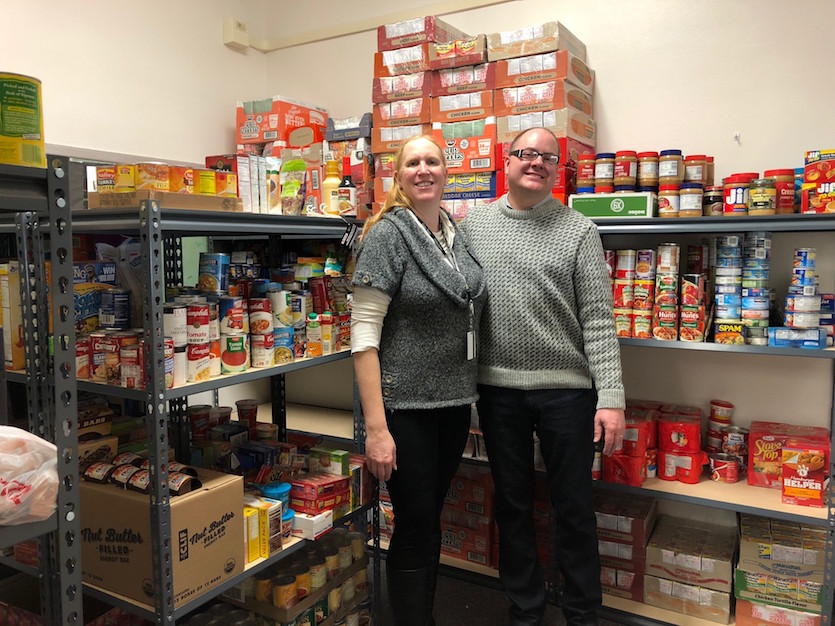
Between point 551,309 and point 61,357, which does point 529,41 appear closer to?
point 551,309

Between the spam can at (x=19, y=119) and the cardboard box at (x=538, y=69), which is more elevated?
the cardboard box at (x=538, y=69)

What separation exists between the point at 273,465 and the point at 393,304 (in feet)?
2.61

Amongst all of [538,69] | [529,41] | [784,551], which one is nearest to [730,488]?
[784,551]

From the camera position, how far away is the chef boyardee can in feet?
6.10

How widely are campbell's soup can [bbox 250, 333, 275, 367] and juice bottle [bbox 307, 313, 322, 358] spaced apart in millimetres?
227

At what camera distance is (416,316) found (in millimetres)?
1978

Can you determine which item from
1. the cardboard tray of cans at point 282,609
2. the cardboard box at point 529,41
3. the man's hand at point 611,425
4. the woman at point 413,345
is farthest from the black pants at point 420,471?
the cardboard box at point 529,41

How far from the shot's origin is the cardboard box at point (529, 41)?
2.62 m

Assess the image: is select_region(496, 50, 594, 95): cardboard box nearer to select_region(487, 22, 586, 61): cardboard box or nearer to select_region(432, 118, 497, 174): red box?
select_region(487, 22, 586, 61): cardboard box

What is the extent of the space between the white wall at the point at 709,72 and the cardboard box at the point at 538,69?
333 mm

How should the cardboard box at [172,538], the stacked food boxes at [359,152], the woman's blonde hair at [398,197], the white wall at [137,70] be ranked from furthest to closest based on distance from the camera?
the stacked food boxes at [359,152], the white wall at [137,70], the woman's blonde hair at [398,197], the cardboard box at [172,538]

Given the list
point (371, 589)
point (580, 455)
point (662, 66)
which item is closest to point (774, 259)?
point (662, 66)

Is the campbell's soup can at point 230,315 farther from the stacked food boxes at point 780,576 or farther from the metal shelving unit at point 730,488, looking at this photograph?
the stacked food boxes at point 780,576

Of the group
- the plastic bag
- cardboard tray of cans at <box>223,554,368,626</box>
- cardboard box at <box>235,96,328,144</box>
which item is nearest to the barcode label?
the plastic bag
